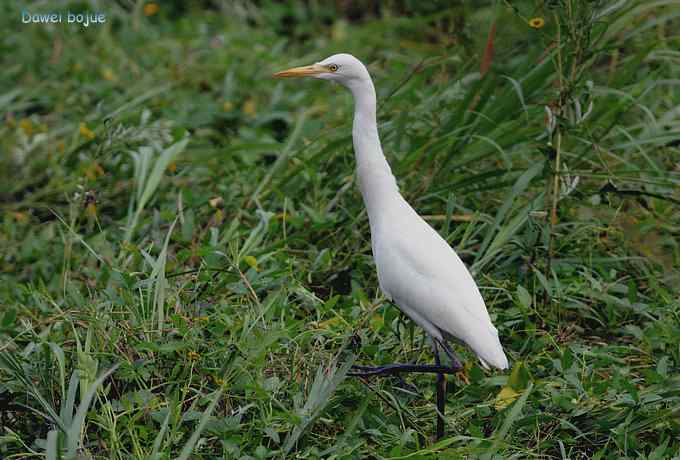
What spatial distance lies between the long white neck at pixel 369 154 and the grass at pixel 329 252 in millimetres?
362

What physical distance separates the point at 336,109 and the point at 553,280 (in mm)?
1855

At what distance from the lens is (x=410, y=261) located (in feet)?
8.46

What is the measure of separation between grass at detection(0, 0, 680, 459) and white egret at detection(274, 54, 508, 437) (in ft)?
0.60

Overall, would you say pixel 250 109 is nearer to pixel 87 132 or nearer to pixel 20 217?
pixel 87 132

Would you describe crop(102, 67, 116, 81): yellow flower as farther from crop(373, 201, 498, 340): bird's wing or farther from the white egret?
crop(373, 201, 498, 340): bird's wing

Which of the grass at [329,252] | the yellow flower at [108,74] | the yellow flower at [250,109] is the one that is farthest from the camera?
the yellow flower at [108,74]

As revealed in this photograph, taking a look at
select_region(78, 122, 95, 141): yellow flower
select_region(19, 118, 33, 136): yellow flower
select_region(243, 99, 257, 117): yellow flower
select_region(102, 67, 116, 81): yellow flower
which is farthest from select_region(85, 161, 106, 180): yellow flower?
select_region(102, 67, 116, 81): yellow flower

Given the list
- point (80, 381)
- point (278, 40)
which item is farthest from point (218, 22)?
point (80, 381)

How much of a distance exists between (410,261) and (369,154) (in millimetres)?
333

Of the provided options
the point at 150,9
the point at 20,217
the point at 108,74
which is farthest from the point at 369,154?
the point at 150,9

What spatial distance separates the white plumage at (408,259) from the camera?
2.50 meters

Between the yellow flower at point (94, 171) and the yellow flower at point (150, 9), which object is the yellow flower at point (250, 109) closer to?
the yellow flower at point (94, 171)

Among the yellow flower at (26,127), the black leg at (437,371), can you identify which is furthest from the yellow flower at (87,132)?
the black leg at (437,371)

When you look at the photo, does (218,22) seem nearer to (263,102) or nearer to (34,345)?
(263,102)
